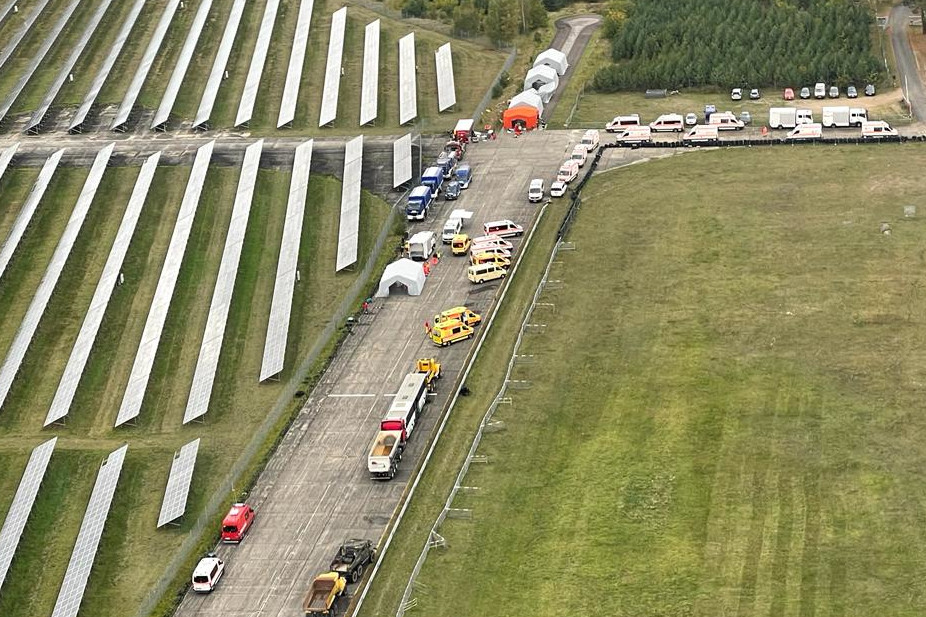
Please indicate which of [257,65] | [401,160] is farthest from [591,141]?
[257,65]

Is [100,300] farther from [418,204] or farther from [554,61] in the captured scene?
[554,61]

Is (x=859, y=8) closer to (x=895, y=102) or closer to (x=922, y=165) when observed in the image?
(x=895, y=102)

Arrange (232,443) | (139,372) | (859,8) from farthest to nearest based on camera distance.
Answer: (859,8), (139,372), (232,443)

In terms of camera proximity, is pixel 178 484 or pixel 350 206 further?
pixel 350 206

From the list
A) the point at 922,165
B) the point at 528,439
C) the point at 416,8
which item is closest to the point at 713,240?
the point at 922,165

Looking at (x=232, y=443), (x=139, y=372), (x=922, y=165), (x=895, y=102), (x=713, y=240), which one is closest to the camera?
(x=232, y=443)

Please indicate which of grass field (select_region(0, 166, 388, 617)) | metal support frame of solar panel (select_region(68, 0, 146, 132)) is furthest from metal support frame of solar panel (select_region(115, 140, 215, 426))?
metal support frame of solar panel (select_region(68, 0, 146, 132))
